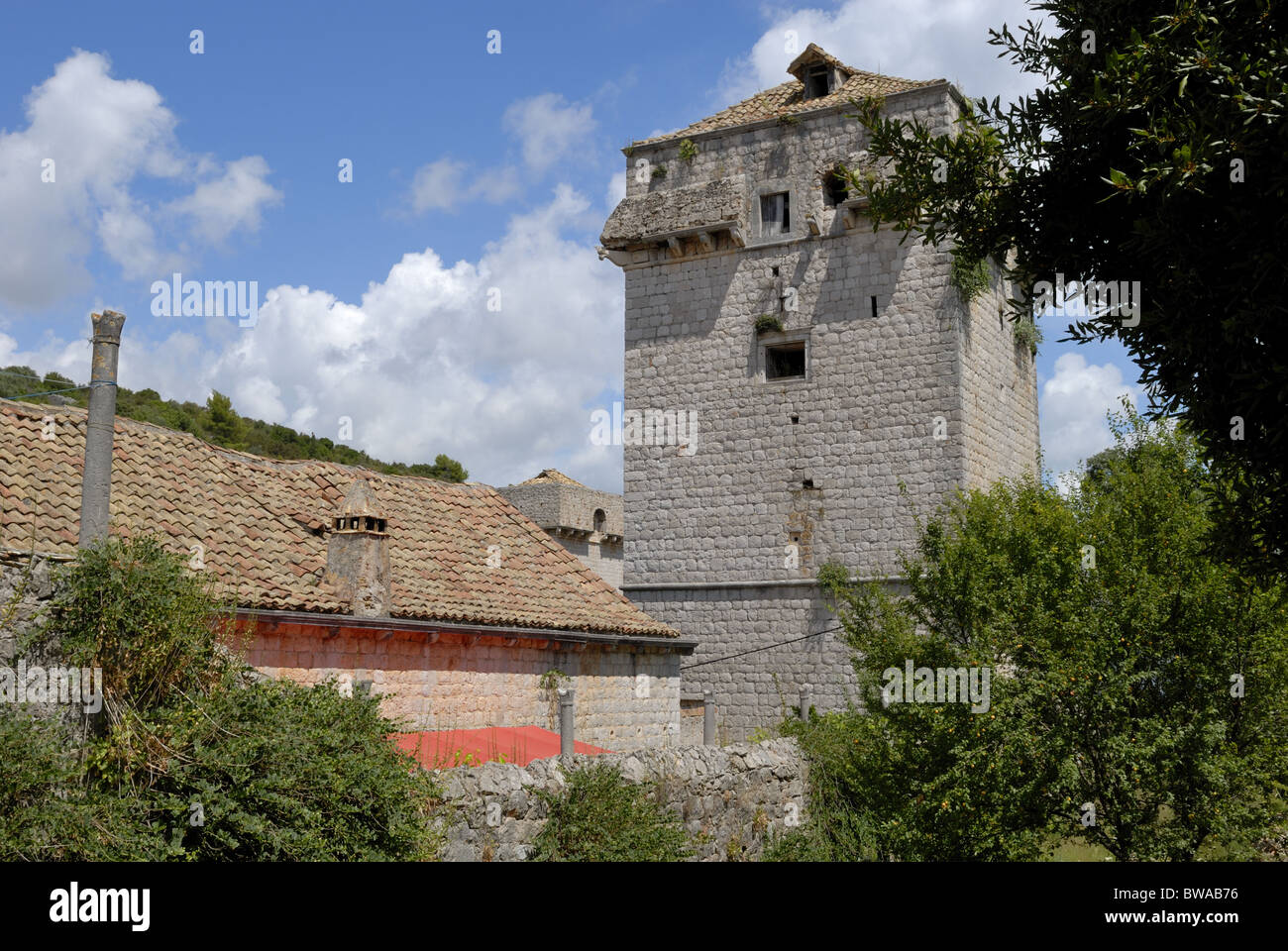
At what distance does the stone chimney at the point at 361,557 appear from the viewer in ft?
49.2

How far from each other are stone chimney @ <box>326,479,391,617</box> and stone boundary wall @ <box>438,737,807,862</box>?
4.57 m

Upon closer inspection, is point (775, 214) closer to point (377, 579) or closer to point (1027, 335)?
point (1027, 335)

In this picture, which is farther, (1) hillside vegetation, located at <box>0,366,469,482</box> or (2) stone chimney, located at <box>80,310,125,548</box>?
(1) hillside vegetation, located at <box>0,366,469,482</box>

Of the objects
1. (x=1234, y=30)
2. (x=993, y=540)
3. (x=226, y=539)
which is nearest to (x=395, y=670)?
(x=226, y=539)

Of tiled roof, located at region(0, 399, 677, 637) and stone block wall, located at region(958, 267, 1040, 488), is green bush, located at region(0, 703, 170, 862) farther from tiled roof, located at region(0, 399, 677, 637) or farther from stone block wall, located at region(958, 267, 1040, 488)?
stone block wall, located at region(958, 267, 1040, 488)

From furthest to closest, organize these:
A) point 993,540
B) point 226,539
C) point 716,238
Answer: point 716,238 < point 226,539 < point 993,540

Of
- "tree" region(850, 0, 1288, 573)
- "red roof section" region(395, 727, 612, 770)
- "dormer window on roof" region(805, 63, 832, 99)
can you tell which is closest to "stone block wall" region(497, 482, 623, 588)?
"dormer window on roof" region(805, 63, 832, 99)

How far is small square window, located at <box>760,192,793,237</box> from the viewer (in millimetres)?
26156

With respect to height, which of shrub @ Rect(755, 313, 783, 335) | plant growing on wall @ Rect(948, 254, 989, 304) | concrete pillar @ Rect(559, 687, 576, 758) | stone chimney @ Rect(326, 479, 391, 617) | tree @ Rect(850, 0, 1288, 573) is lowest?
concrete pillar @ Rect(559, 687, 576, 758)

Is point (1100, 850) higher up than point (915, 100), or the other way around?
point (915, 100)

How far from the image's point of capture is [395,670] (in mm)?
15258

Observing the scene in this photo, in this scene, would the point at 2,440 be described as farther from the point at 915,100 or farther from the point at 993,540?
the point at 915,100

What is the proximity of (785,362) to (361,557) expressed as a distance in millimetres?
13916
